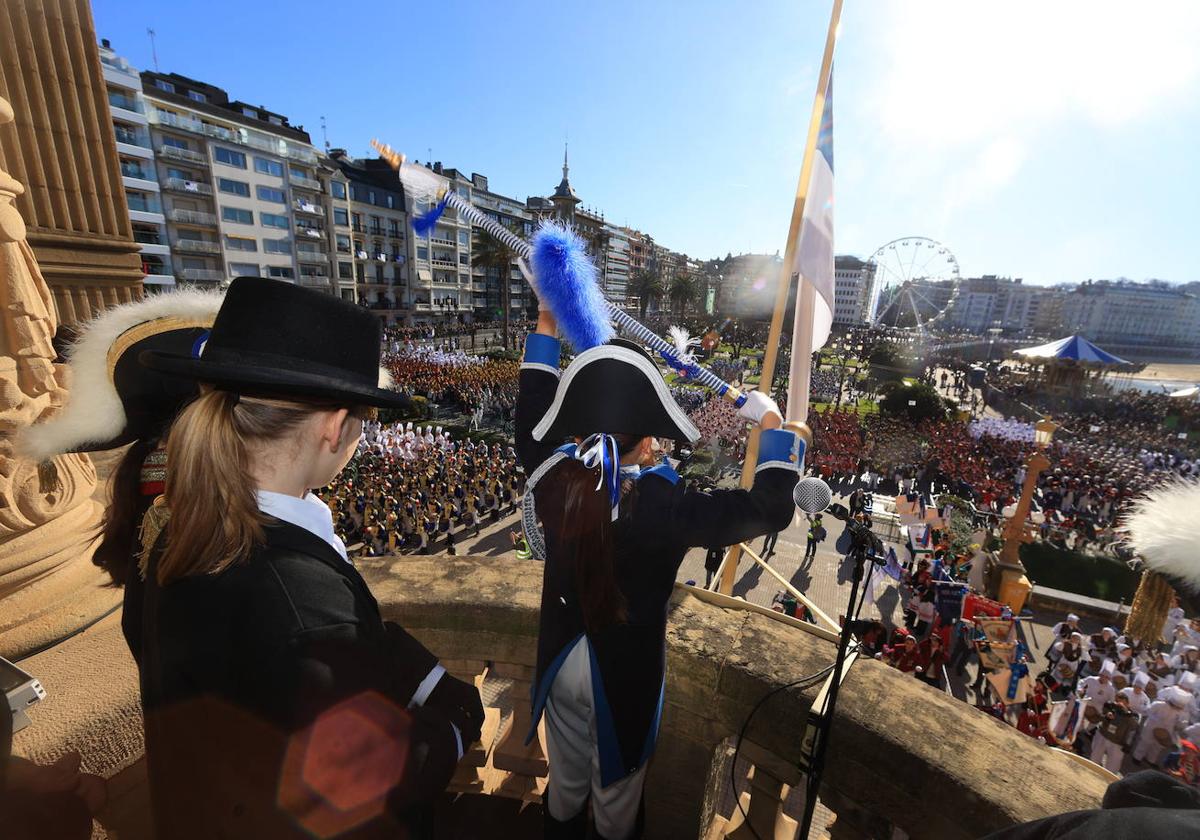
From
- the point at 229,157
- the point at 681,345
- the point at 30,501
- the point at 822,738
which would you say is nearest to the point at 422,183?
the point at 681,345

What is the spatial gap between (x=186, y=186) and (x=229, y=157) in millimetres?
4141

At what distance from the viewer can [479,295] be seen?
7050 centimetres

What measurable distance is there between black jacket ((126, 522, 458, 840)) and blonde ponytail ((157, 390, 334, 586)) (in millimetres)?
43

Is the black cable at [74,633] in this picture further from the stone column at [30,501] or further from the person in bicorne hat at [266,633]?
the person in bicorne hat at [266,633]

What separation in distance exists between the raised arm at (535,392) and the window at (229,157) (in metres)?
50.4

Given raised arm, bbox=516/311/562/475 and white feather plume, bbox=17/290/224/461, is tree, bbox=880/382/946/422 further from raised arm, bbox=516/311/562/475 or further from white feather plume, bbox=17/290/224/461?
white feather plume, bbox=17/290/224/461

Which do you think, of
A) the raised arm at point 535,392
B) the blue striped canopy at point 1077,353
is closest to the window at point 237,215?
the raised arm at point 535,392

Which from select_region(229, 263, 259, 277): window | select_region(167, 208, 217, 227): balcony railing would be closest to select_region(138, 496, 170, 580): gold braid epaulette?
select_region(229, 263, 259, 277): window

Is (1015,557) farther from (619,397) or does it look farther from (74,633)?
(74,633)

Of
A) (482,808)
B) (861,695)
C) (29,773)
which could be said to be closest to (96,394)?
(29,773)

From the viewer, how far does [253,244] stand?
42375 mm

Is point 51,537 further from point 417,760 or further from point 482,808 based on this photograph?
point 417,760

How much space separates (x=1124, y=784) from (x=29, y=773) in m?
2.63

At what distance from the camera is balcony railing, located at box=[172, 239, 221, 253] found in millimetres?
37875
